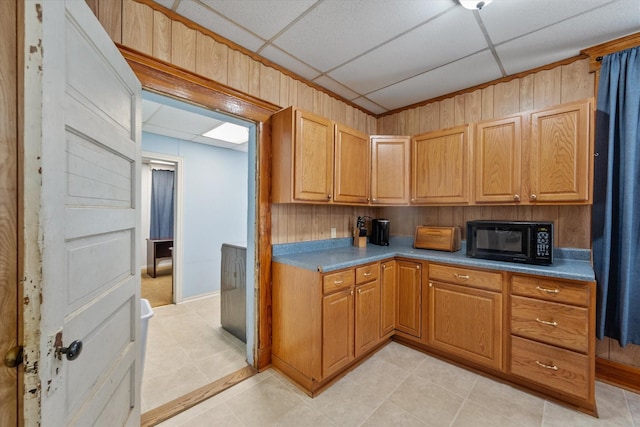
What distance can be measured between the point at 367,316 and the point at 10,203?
86.9 inches

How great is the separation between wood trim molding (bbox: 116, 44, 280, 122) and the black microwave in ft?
6.96

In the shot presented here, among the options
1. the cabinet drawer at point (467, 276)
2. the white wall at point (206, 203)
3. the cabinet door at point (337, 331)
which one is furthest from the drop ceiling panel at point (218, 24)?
the cabinet drawer at point (467, 276)

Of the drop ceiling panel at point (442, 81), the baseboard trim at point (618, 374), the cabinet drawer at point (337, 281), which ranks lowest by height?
the baseboard trim at point (618, 374)

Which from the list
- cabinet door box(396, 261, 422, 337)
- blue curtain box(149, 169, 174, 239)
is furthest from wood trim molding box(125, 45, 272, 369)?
blue curtain box(149, 169, 174, 239)

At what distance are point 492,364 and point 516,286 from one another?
656 mm

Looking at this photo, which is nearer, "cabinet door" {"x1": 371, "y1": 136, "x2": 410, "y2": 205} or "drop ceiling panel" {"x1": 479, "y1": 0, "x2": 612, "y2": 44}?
"drop ceiling panel" {"x1": 479, "y1": 0, "x2": 612, "y2": 44}

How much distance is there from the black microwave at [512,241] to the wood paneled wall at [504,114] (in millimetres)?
507

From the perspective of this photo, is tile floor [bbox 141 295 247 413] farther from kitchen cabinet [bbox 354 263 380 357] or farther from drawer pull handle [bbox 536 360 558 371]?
drawer pull handle [bbox 536 360 558 371]

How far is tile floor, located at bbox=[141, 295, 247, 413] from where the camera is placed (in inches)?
77.6

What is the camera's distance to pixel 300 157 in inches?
84.0

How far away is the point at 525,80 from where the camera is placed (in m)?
2.44

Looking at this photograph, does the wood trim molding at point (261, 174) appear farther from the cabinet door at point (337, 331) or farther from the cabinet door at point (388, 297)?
the cabinet door at point (388, 297)

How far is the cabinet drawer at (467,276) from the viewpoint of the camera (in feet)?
6.68

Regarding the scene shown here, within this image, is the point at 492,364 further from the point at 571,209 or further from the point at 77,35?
the point at 77,35
